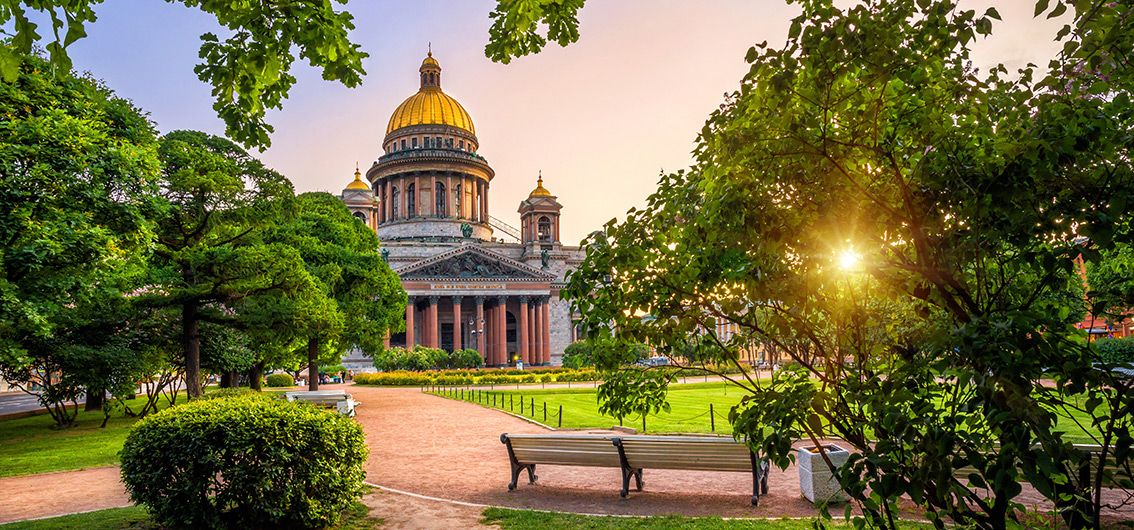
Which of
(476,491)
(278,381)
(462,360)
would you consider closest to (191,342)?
(476,491)

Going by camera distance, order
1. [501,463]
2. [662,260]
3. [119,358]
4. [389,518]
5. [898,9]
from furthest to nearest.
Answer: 1. [119,358]
2. [501,463]
3. [389,518]
4. [662,260]
5. [898,9]

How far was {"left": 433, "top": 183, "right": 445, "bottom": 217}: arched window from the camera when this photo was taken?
87000mm

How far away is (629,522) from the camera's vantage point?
9.05 m

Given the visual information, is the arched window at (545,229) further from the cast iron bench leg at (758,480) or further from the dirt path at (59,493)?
the cast iron bench leg at (758,480)

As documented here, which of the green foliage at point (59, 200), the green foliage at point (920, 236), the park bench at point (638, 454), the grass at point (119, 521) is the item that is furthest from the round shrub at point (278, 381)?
the green foliage at point (920, 236)

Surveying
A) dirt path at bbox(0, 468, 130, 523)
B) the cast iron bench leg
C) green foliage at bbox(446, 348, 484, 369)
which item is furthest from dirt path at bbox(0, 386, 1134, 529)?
green foliage at bbox(446, 348, 484, 369)

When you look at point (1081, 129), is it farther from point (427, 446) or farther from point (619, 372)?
point (427, 446)

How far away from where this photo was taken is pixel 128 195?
15.6 meters

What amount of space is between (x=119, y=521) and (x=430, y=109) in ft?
279

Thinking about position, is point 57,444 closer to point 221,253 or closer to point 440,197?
point 221,253

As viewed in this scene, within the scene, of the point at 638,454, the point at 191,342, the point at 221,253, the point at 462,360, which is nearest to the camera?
the point at 638,454

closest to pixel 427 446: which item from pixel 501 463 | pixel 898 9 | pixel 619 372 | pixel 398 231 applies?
pixel 501 463

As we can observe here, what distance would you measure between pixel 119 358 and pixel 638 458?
16775 millimetres

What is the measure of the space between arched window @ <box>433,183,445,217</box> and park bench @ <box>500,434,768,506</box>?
77254 millimetres
